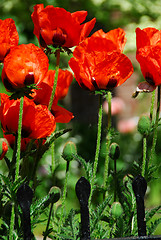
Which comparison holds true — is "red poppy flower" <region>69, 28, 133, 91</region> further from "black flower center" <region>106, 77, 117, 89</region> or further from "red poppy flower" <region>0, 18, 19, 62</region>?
"red poppy flower" <region>0, 18, 19, 62</region>

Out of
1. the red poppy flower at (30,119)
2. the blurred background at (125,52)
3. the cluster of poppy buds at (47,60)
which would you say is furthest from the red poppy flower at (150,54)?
the blurred background at (125,52)

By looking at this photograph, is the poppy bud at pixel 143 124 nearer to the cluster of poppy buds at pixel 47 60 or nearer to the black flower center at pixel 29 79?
the cluster of poppy buds at pixel 47 60

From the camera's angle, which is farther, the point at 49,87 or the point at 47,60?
the point at 49,87

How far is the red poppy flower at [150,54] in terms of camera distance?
88 centimetres

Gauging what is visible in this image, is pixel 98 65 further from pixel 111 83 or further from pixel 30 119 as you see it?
pixel 30 119

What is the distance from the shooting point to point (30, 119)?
34.5 inches

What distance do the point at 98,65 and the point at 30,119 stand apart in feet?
0.58

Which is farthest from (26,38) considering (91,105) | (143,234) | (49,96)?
(143,234)

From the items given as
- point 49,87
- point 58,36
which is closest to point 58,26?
point 58,36

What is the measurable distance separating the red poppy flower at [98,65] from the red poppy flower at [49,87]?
93mm

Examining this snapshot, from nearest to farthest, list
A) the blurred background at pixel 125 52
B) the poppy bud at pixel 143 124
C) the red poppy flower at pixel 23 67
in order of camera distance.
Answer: the red poppy flower at pixel 23 67 → the poppy bud at pixel 143 124 → the blurred background at pixel 125 52

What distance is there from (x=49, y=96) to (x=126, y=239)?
14.1 inches

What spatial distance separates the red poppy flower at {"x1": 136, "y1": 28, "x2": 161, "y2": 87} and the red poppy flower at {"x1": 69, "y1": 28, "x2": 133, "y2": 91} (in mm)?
34

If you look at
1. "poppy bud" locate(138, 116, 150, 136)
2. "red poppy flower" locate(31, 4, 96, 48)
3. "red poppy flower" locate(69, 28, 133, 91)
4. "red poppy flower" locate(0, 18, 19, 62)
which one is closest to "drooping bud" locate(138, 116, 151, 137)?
"poppy bud" locate(138, 116, 150, 136)
